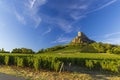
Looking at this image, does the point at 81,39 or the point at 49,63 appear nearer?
the point at 49,63

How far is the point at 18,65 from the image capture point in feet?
80.8

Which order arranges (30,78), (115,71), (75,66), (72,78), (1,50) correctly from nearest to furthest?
(30,78) < (72,78) < (115,71) < (75,66) < (1,50)

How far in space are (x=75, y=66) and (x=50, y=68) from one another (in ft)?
19.0

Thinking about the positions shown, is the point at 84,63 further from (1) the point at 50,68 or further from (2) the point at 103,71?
(1) the point at 50,68

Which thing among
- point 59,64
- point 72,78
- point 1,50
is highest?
point 1,50

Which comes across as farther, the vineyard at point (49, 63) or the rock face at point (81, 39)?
the rock face at point (81, 39)

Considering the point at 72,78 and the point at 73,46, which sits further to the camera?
the point at 73,46

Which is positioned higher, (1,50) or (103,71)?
(1,50)

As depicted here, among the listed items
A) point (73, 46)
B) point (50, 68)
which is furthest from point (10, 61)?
point (73, 46)

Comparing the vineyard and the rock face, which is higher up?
the rock face

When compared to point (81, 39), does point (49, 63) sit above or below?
below

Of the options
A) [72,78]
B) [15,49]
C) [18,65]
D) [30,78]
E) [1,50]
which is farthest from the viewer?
[15,49]

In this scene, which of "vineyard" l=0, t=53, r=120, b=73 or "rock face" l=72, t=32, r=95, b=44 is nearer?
"vineyard" l=0, t=53, r=120, b=73

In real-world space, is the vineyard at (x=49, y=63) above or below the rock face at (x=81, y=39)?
below
